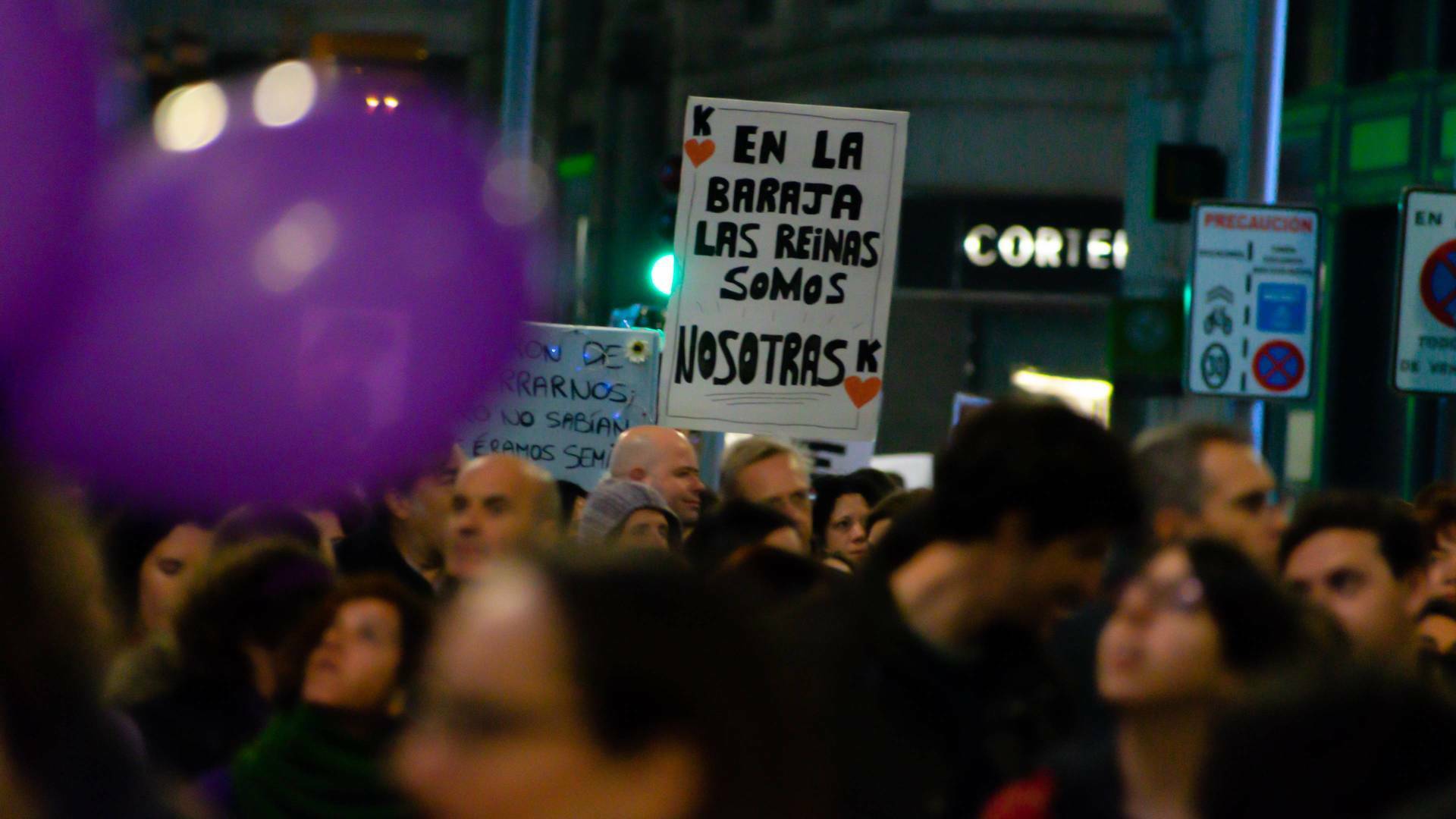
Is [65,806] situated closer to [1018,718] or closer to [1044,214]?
[1018,718]

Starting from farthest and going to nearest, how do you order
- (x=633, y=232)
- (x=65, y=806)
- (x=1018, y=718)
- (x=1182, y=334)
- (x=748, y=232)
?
(x=633, y=232) < (x=1182, y=334) < (x=748, y=232) < (x=1018, y=718) < (x=65, y=806)

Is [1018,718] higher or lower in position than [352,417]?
lower

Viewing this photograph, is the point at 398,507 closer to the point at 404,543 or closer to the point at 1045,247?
the point at 404,543

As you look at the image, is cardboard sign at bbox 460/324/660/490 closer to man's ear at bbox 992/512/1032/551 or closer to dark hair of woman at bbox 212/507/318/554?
dark hair of woman at bbox 212/507/318/554

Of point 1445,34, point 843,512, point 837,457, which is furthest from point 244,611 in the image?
point 1445,34

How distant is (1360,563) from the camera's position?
473 centimetres

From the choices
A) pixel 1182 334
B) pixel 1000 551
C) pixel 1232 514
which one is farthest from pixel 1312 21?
pixel 1000 551

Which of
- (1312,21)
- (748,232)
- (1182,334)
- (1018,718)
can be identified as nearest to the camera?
(1018,718)

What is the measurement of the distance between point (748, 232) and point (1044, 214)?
1504 cm

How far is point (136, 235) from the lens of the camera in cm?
213

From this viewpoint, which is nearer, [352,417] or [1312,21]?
[352,417]

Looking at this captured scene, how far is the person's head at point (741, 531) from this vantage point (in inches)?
226

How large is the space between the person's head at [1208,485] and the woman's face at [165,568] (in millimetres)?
2097

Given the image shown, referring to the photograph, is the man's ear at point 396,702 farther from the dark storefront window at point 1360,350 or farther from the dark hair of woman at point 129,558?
the dark storefront window at point 1360,350
